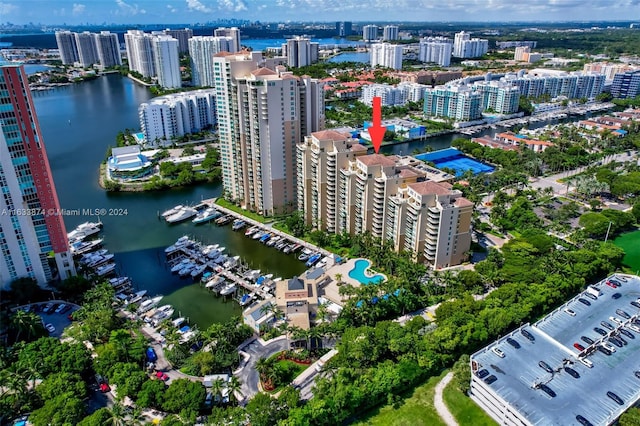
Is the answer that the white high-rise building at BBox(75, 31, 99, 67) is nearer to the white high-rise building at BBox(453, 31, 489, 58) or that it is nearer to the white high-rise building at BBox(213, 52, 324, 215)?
→ the white high-rise building at BBox(453, 31, 489, 58)

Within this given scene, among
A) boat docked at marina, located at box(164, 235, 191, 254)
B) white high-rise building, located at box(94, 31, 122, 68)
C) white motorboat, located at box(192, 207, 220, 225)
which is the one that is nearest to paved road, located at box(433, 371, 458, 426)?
boat docked at marina, located at box(164, 235, 191, 254)

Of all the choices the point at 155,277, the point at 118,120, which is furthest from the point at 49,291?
the point at 118,120

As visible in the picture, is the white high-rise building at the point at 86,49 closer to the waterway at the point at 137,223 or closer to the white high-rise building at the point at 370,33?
the waterway at the point at 137,223

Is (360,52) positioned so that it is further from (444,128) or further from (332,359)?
(332,359)

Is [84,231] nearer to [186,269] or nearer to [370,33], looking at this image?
[186,269]

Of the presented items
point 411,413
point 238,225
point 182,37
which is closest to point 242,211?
point 238,225
